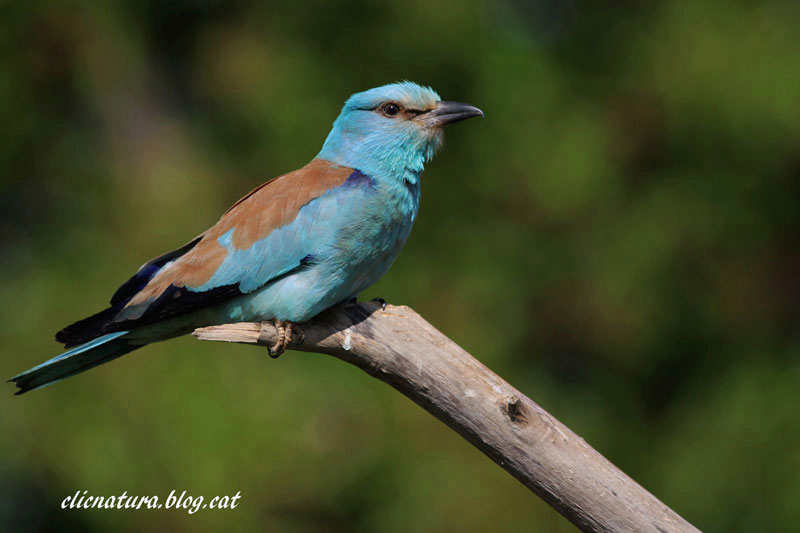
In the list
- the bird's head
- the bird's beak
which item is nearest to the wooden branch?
the bird's head

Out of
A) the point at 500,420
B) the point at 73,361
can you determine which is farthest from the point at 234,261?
the point at 500,420

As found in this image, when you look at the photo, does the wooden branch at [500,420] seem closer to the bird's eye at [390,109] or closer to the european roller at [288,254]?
the european roller at [288,254]

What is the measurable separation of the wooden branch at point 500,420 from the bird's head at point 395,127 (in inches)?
36.6

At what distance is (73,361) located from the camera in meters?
4.06

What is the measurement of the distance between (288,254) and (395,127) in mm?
783

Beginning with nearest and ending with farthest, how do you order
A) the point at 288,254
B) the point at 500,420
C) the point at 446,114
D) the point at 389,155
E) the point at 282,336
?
the point at 500,420, the point at 282,336, the point at 288,254, the point at 389,155, the point at 446,114

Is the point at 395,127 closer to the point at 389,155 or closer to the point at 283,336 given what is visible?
the point at 389,155

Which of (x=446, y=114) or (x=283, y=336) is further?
(x=446, y=114)

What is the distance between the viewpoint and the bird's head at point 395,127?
4.27m

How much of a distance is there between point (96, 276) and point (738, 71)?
484cm

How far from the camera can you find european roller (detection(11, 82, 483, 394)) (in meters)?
3.93

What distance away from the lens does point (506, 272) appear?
722cm

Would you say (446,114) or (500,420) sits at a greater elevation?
(446,114)

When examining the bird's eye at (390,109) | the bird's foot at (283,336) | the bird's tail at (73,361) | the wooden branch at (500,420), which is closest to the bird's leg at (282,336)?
the bird's foot at (283,336)
